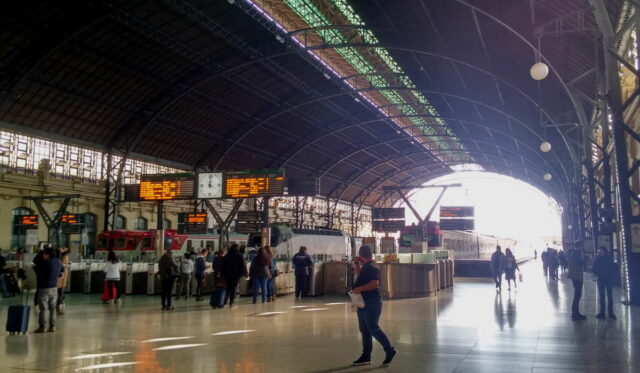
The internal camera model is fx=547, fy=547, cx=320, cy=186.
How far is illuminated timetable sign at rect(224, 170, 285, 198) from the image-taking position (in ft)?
75.2

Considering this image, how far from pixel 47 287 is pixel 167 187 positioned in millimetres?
14346

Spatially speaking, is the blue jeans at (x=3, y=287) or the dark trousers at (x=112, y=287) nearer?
the dark trousers at (x=112, y=287)

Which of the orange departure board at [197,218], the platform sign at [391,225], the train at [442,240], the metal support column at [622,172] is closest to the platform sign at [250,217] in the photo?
the orange departure board at [197,218]

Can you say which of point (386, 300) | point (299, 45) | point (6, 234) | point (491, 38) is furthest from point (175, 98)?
point (386, 300)

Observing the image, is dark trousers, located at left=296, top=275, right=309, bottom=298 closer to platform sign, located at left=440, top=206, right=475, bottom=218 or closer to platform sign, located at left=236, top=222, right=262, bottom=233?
platform sign, located at left=236, top=222, right=262, bottom=233

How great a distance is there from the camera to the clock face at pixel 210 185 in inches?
936

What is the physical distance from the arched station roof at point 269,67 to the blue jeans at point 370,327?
14195 millimetres

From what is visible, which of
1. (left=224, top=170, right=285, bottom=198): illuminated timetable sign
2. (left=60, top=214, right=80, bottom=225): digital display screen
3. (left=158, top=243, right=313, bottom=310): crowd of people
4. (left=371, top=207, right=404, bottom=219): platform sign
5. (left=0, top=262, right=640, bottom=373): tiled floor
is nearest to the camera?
(left=0, top=262, right=640, bottom=373): tiled floor

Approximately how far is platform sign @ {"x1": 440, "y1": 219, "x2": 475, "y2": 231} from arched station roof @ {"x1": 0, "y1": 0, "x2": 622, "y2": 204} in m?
7.65

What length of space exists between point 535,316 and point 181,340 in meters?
7.52

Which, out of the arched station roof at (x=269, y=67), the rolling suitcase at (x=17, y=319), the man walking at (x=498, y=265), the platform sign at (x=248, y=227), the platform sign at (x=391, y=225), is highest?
the arched station roof at (x=269, y=67)

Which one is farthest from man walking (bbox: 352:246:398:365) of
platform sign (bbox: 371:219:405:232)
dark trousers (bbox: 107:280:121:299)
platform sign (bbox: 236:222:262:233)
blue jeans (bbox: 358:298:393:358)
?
platform sign (bbox: 371:219:405:232)

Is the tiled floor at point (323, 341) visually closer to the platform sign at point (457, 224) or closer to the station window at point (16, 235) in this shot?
the station window at point (16, 235)

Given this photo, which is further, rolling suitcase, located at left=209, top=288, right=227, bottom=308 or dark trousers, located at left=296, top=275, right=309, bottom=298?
dark trousers, located at left=296, top=275, right=309, bottom=298
